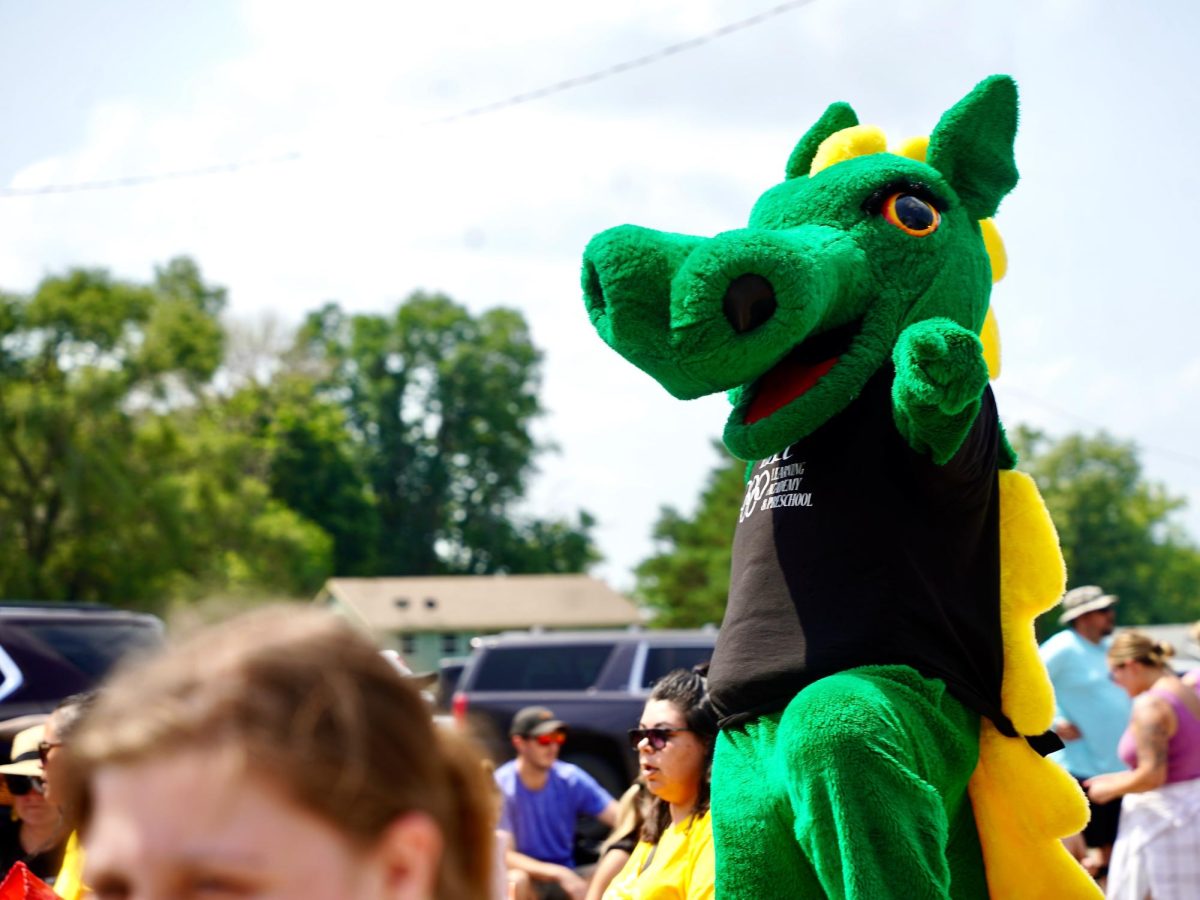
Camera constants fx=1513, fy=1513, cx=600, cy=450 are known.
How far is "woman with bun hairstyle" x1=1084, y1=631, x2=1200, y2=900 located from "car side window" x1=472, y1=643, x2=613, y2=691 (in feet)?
20.7

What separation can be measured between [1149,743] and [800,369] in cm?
369

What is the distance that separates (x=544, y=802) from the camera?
772 centimetres

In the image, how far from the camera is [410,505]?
58406 millimetres

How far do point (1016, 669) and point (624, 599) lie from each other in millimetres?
51275

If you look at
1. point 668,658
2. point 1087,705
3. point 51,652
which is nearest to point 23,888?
point 51,652

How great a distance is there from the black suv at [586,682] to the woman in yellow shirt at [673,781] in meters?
6.64

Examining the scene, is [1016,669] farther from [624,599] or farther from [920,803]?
[624,599]

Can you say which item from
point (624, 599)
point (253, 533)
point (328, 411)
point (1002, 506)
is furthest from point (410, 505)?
point (1002, 506)

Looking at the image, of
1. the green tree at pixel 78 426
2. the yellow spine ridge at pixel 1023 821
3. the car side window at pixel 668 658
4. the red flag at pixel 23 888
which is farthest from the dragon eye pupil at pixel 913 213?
the green tree at pixel 78 426

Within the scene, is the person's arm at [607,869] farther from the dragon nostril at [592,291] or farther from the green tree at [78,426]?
the green tree at [78,426]

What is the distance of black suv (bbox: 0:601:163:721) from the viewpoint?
25.0 feet

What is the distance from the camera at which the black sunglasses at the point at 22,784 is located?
4609mm

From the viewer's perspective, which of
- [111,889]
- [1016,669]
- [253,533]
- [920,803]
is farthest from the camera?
[253,533]

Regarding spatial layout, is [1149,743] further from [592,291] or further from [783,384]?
[592,291]
